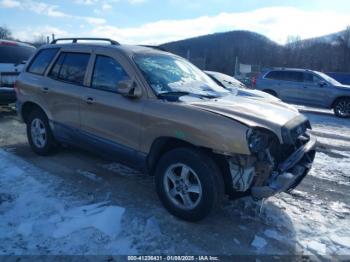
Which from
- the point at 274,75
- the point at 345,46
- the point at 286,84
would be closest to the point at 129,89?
the point at 286,84

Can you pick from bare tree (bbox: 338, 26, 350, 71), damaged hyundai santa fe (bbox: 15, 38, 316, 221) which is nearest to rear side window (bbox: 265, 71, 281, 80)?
damaged hyundai santa fe (bbox: 15, 38, 316, 221)

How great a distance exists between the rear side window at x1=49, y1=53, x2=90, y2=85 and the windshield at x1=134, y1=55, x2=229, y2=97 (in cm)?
97

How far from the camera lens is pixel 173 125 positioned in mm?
3670

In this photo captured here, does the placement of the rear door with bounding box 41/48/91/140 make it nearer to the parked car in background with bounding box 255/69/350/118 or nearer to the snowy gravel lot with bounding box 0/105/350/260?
the snowy gravel lot with bounding box 0/105/350/260

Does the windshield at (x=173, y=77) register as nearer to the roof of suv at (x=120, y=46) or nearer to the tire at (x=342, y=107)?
the roof of suv at (x=120, y=46)

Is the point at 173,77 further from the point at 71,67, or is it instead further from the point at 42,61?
the point at 42,61

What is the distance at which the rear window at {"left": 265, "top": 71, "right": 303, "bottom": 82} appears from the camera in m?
14.8

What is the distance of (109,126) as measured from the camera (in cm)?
438

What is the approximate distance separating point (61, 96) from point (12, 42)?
5274 mm

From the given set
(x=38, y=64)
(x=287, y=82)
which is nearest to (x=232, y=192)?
(x=38, y=64)

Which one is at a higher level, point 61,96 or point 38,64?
point 38,64

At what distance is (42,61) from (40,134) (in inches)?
47.7

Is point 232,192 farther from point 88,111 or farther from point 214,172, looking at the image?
point 88,111

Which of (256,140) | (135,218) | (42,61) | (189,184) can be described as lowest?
(135,218)
